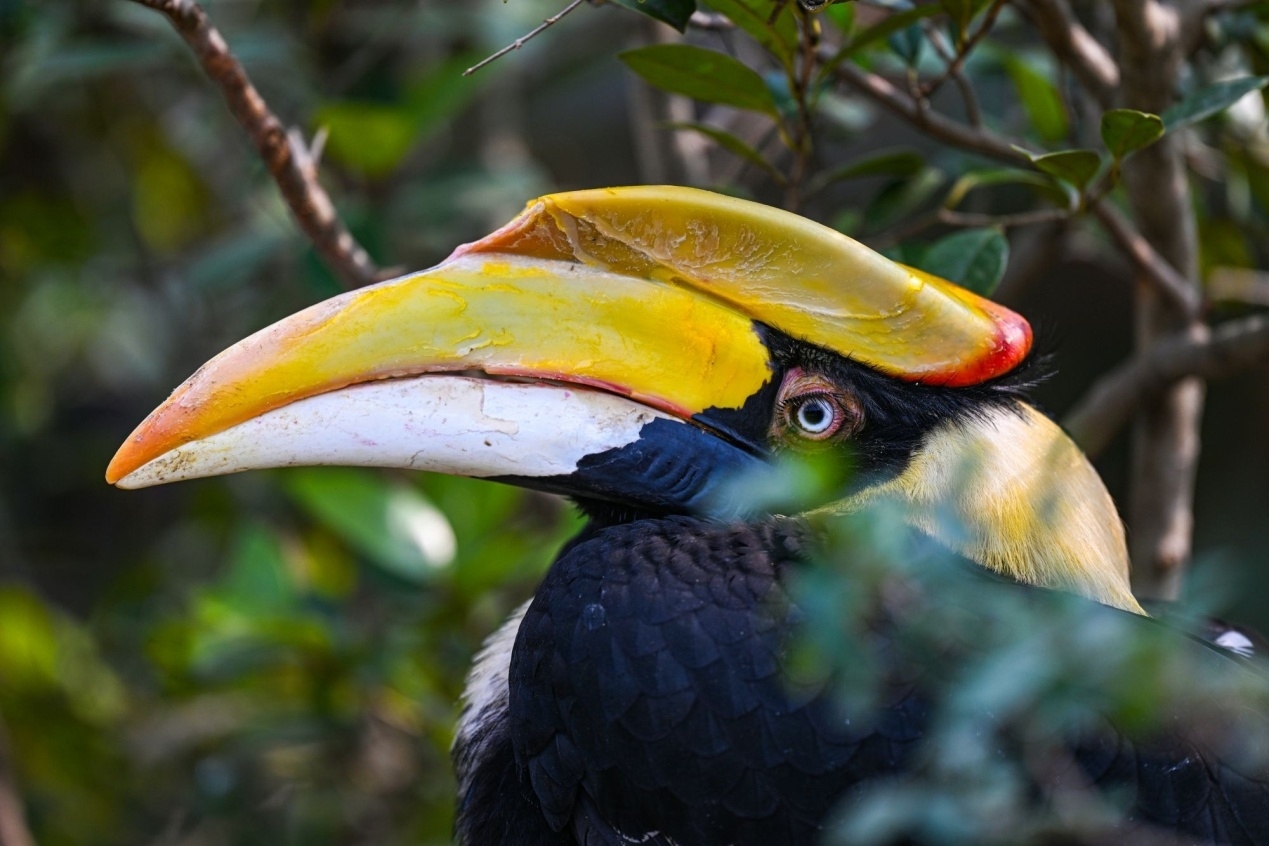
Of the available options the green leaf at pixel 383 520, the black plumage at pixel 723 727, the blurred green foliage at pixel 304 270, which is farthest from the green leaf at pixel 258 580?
A: the black plumage at pixel 723 727

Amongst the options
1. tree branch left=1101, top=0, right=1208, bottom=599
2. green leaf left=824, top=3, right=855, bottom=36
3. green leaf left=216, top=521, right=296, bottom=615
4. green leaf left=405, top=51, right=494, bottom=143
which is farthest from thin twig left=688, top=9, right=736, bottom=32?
green leaf left=216, top=521, right=296, bottom=615

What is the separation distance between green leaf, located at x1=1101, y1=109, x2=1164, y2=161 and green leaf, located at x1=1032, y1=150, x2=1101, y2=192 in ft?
0.11

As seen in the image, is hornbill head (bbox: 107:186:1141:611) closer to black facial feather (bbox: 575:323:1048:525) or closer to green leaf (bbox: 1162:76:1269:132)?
black facial feather (bbox: 575:323:1048:525)

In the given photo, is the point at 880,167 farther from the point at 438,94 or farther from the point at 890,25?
the point at 438,94

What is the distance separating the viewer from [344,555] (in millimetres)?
4047

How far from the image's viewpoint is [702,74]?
2.12 meters

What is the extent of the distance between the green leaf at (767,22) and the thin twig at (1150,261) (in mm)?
566

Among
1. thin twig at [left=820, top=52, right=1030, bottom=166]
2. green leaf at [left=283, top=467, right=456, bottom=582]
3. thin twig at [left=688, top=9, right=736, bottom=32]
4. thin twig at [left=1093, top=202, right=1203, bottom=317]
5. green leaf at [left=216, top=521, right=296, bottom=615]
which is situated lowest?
green leaf at [left=216, top=521, right=296, bottom=615]

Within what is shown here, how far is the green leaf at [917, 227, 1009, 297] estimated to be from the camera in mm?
2189

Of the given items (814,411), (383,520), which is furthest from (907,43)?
(383,520)

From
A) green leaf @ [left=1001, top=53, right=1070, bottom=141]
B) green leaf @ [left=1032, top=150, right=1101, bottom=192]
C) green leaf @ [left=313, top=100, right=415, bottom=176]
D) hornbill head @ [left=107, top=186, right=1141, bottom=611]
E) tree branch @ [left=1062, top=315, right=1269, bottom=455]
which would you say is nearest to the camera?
hornbill head @ [left=107, top=186, right=1141, bottom=611]

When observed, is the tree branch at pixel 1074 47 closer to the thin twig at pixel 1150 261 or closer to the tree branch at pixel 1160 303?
the tree branch at pixel 1160 303

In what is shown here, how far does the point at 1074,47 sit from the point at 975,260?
16.6 inches

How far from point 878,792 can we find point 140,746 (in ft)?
8.09
